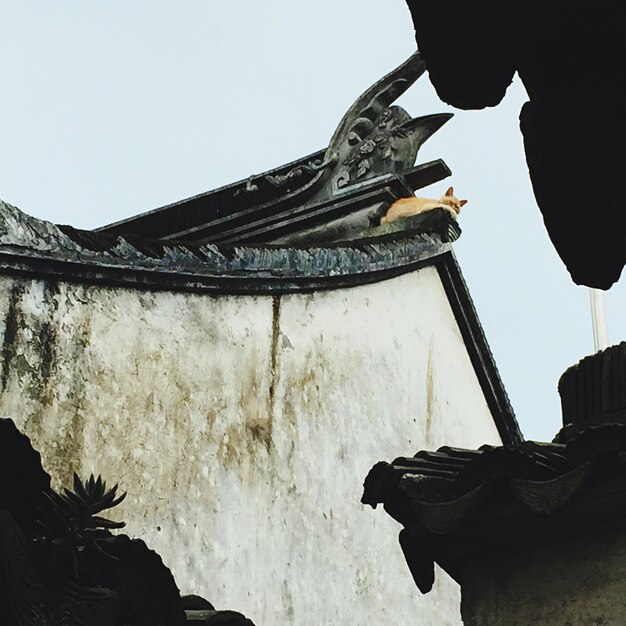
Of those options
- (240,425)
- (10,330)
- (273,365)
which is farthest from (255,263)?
(10,330)

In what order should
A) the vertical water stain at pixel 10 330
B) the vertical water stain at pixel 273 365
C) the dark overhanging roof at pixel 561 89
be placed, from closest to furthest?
the dark overhanging roof at pixel 561 89, the vertical water stain at pixel 10 330, the vertical water stain at pixel 273 365

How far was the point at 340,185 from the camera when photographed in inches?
304

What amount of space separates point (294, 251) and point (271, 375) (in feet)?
2.10

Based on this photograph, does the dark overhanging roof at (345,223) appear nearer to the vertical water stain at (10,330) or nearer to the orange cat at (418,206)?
the orange cat at (418,206)

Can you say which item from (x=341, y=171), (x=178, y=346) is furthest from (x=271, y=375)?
(x=341, y=171)

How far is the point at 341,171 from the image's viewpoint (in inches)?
307

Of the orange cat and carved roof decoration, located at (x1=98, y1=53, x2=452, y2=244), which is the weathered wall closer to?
the orange cat

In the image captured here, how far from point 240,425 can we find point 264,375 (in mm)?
304

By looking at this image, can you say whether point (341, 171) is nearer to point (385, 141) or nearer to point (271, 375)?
point (385, 141)

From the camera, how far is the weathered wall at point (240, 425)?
5.31m

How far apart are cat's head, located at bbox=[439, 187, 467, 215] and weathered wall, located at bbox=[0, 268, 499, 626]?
2.44ft

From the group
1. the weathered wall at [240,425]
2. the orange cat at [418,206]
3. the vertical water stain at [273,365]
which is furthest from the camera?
the orange cat at [418,206]

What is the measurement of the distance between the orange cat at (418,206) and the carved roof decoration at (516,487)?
3493 millimetres

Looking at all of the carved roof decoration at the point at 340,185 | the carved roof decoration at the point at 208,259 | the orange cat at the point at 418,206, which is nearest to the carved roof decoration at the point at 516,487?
the carved roof decoration at the point at 208,259
